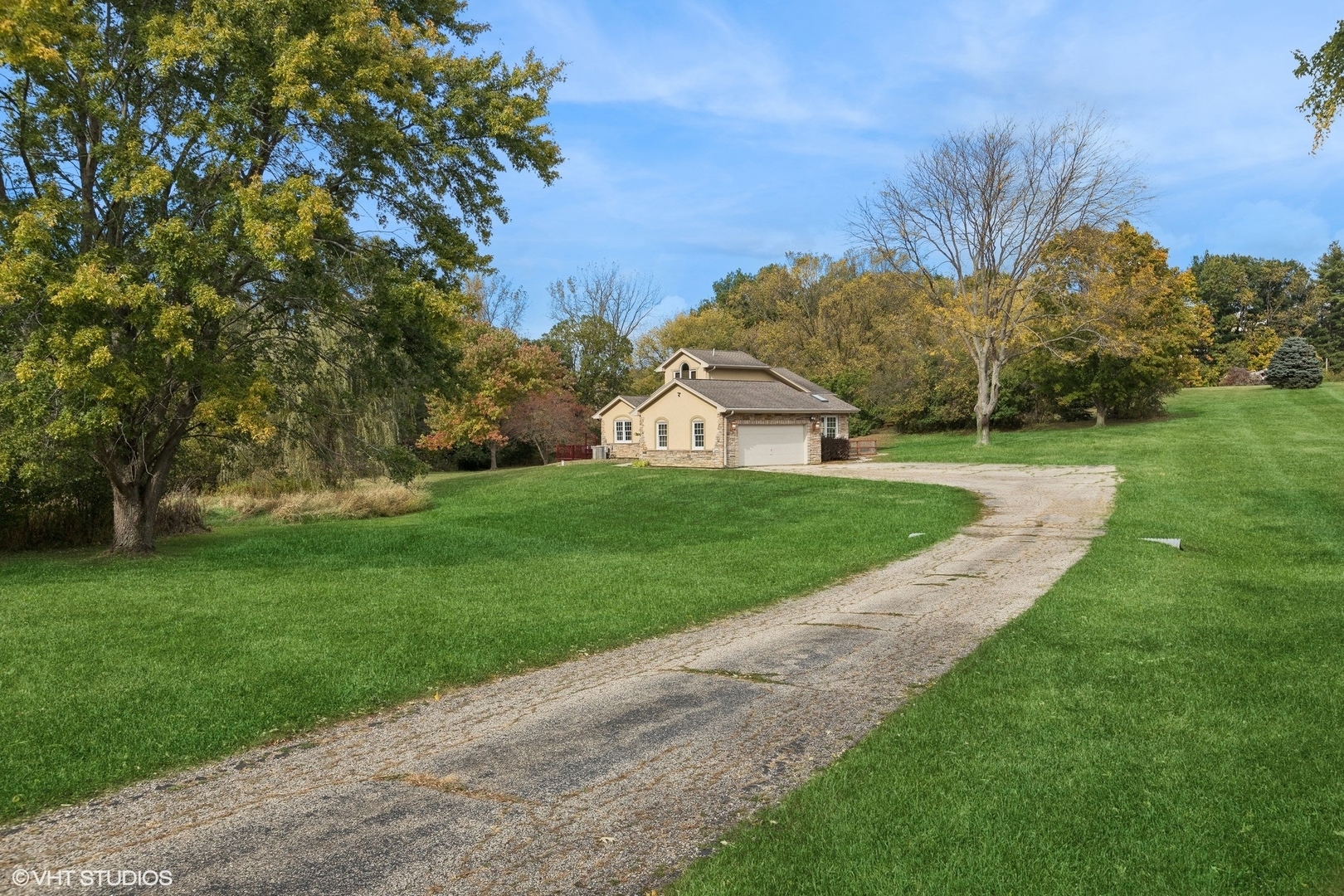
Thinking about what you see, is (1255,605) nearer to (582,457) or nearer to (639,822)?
(639,822)

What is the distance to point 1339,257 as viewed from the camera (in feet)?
216

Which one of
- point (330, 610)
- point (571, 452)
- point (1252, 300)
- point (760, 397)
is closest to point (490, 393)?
point (571, 452)

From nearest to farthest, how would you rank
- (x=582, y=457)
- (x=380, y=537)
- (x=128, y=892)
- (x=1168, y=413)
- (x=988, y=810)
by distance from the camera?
(x=128, y=892) < (x=988, y=810) < (x=380, y=537) < (x=1168, y=413) < (x=582, y=457)

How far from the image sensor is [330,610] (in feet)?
31.4

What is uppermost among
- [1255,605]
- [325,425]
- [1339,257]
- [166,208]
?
[1339,257]

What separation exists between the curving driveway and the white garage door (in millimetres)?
26093

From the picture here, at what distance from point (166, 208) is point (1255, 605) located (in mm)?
16352

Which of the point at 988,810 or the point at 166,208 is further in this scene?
the point at 166,208

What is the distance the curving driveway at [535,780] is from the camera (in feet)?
12.2

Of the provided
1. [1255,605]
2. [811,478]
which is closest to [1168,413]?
[811,478]

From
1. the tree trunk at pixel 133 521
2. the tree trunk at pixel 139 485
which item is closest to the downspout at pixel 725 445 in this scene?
the tree trunk at pixel 139 485

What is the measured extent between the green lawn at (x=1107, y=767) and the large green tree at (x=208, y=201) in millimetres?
10195

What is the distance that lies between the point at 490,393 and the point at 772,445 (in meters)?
16.2

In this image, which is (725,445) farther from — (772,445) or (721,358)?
(721,358)
